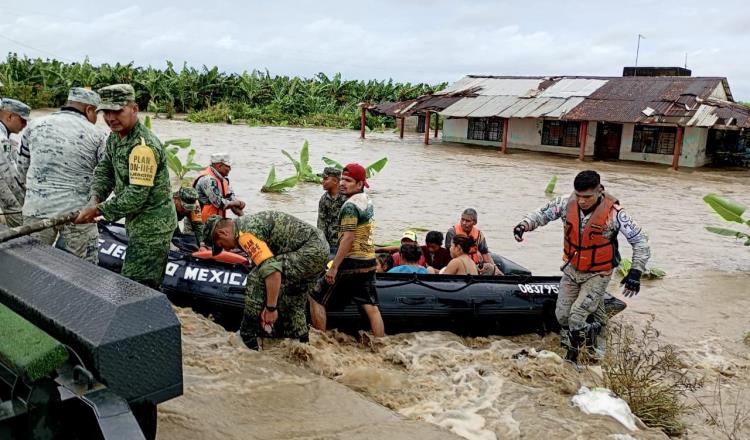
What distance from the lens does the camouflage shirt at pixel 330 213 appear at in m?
6.49

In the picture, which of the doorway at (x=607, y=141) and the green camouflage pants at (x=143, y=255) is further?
the doorway at (x=607, y=141)

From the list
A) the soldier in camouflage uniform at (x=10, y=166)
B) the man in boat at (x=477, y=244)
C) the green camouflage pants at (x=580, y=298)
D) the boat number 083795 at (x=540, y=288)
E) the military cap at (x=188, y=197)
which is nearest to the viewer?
the soldier in camouflage uniform at (x=10, y=166)

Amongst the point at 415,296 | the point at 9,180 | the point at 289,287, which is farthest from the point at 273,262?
the point at 9,180

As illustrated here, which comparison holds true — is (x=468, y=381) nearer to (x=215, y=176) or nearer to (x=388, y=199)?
(x=215, y=176)

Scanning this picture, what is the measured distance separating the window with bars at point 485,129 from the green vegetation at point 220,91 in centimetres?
919

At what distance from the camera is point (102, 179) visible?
3.90 m

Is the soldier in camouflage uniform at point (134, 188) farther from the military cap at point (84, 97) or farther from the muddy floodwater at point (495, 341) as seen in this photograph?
the muddy floodwater at point (495, 341)

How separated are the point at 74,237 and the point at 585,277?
3.80 m

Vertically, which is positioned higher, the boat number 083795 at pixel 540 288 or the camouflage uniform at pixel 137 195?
the camouflage uniform at pixel 137 195

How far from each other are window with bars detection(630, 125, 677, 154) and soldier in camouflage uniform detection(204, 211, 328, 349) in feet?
68.7

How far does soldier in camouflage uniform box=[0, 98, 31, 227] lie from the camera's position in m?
4.75

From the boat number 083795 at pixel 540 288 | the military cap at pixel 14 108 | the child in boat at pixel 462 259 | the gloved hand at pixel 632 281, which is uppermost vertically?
the military cap at pixel 14 108

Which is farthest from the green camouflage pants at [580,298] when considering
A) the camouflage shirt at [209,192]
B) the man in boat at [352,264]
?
the camouflage shirt at [209,192]

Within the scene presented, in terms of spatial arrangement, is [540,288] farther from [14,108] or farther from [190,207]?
[14,108]
